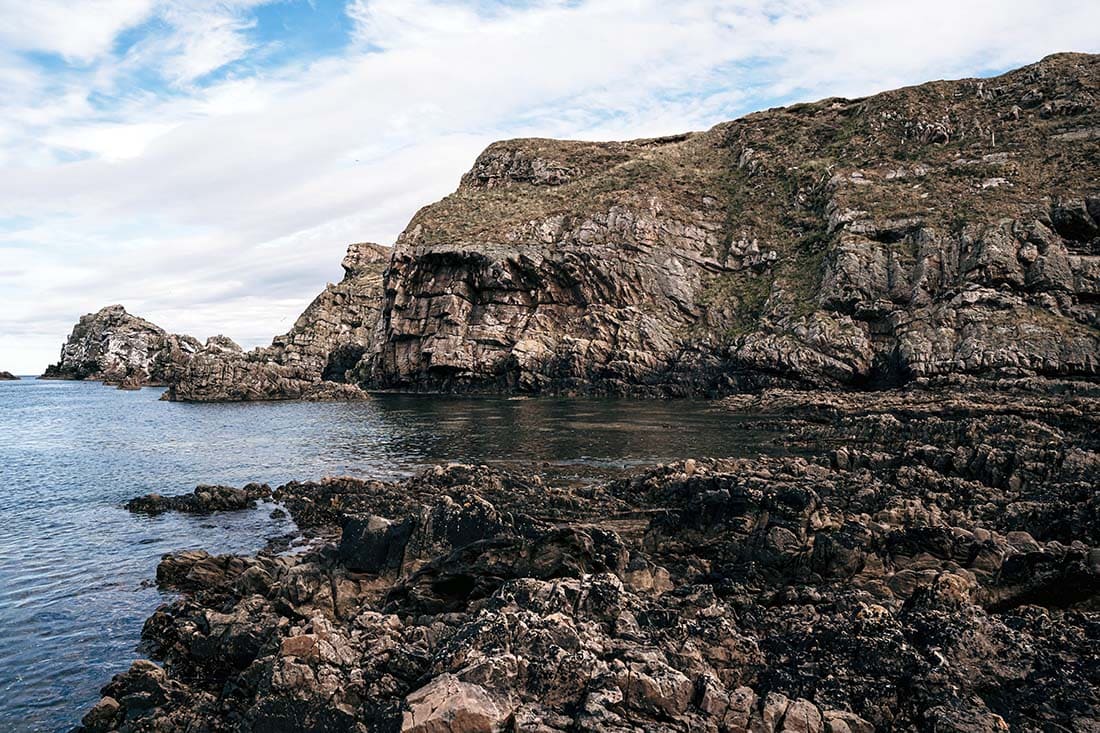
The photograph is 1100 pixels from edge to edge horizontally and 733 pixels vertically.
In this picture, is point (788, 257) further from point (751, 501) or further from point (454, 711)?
point (454, 711)

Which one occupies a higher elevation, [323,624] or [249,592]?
[323,624]

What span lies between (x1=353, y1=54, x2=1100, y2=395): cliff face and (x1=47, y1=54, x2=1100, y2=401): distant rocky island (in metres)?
0.31

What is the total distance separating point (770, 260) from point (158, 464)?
83.7 meters

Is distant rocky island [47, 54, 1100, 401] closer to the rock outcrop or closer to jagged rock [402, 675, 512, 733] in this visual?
the rock outcrop

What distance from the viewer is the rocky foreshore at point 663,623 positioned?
9.40m

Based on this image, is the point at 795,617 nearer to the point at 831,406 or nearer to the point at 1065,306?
the point at 831,406

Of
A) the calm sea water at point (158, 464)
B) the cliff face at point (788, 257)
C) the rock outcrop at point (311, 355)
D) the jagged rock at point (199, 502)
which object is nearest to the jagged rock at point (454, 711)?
the calm sea water at point (158, 464)

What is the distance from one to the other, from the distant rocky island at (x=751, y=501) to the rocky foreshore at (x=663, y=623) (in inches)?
2.6

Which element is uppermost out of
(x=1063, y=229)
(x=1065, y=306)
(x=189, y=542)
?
(x=1063, y=229)

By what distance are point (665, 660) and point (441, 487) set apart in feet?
77.3

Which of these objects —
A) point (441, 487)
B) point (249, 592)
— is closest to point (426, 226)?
point (441, 487)

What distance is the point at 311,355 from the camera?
137125mm

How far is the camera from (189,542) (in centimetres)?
2631

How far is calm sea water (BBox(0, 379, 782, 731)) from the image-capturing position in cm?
1638
